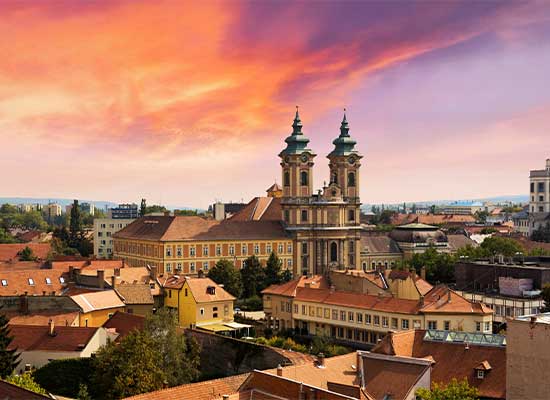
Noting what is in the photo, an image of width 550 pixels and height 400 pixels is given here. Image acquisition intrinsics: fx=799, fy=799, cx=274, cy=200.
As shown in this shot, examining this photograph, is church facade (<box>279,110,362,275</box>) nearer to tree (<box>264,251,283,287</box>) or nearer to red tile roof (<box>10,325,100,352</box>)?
tree (<box>264,251,283,287</box>)

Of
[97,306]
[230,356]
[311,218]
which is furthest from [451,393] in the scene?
[311,218]

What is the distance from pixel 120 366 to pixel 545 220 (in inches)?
5293

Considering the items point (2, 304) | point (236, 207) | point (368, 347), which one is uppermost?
point (236, 207)

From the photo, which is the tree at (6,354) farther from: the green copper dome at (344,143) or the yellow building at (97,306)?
the green copper dome at (344,143)

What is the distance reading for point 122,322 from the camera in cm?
5244

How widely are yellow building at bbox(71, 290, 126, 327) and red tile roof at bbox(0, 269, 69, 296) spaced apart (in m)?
6.52

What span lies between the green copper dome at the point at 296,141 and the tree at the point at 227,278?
25.7 meters

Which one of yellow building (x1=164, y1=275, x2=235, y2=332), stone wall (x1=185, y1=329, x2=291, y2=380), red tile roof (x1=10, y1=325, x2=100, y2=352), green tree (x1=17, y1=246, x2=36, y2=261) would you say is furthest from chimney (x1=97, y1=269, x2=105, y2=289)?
green tree (x1=17, y1=246, x2=36, y2=261)

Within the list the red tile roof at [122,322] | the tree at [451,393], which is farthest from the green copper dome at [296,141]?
the tree at [451,393]

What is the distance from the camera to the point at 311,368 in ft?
112

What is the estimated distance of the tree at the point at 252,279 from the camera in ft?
277

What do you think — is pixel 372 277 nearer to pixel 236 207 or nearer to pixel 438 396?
pixel 438 396

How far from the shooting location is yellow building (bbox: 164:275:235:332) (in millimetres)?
63031

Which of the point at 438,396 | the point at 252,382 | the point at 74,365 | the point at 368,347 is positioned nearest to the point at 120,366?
the point at 74,365
